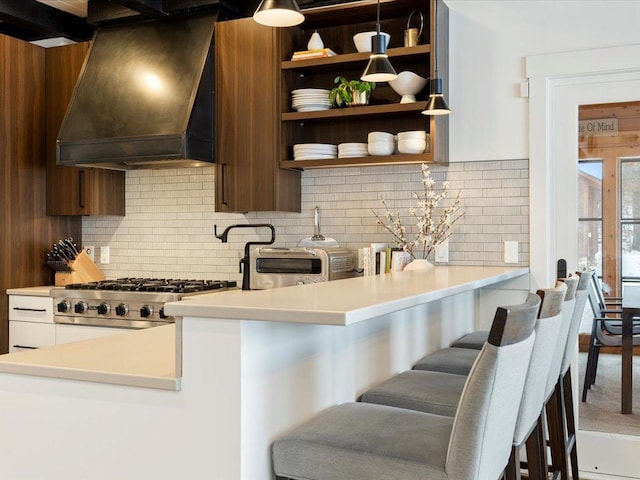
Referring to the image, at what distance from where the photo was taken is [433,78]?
139 inches

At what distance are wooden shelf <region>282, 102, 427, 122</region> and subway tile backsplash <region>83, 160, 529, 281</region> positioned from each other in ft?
1.37

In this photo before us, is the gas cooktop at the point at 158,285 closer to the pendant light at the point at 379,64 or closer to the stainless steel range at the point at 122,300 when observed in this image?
the stainless steel range at the point at 122,300

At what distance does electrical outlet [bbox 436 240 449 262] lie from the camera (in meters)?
3.88

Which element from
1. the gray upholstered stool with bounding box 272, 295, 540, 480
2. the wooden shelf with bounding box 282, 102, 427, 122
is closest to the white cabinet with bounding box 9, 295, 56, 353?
the wooden shelf with bounding box 282, 102, 427, 122

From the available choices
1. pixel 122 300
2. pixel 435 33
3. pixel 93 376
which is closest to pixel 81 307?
pixel 122 300

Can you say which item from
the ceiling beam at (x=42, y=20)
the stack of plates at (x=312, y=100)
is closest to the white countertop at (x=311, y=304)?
the stack of plates at (x=312, y=100)

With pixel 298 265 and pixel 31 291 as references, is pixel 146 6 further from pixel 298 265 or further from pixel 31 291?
pixel 31 291

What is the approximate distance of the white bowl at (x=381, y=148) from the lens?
146 inches

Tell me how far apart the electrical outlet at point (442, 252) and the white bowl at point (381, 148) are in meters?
0.62

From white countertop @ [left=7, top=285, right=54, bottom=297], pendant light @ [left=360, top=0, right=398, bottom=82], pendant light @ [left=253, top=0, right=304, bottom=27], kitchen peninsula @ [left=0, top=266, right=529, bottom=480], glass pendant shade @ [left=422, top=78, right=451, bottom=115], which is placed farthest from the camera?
white countertop @ [left=7, top=285, right=54, bottom=297]

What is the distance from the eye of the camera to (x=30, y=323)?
4.30 metres

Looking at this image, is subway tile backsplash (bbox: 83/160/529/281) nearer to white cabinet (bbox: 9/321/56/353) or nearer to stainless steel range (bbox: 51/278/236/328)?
stainless steel range (bbox: 51/278/236/328)

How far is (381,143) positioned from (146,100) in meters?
1.46

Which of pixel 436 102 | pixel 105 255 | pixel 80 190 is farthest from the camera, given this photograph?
pixel 105 255
